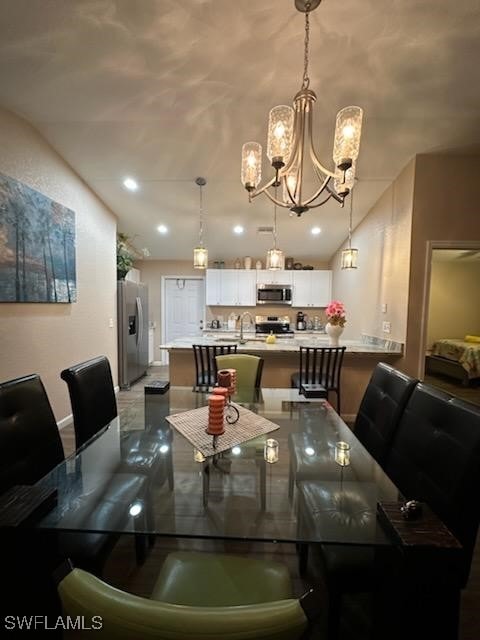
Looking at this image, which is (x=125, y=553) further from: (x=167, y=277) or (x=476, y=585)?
(x=167, y=277)

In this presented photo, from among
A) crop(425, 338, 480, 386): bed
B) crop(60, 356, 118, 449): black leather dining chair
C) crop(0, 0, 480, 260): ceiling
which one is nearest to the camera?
crop(60, 356, 118, 449): black leather dining chair

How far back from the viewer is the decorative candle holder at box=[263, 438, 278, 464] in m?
1.42

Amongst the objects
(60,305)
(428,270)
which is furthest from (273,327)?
(60,305)

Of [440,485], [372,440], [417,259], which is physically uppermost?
[417,259]

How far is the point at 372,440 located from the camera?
165 centimetres

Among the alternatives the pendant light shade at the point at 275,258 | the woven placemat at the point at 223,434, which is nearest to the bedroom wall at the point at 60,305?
the woven placemat at the point at 223,434

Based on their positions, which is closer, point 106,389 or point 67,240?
point 106,389

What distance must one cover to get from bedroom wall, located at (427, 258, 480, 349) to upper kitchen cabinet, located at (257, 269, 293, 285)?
3.22 metres

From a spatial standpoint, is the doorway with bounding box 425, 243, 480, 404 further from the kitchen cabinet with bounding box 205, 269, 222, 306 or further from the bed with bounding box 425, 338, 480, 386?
the kitchen cabinet with bounding box 205, 269, 222, 306

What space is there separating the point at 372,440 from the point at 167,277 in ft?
17.3

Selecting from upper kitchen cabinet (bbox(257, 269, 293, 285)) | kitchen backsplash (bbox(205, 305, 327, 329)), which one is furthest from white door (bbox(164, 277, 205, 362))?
upper kitchen cabinet (bbox(257, 269, 293, 285))

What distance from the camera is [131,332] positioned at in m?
4.75

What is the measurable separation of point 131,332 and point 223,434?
3.64 m

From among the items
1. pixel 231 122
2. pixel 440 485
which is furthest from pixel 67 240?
pixel 440 485
